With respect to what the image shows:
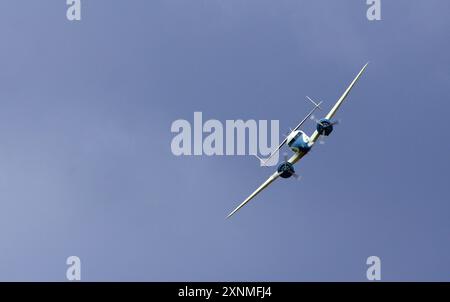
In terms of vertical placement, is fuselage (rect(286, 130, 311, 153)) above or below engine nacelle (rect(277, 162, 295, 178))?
above

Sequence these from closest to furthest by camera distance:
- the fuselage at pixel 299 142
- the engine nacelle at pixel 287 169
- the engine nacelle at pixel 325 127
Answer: the engine nacelle at pixel 325 127, the fuselage at pixel 299 142, the engine nacelle at pixel 287 169

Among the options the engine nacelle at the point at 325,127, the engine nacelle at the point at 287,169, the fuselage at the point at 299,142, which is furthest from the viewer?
the engine nacelle at the point at 287,169

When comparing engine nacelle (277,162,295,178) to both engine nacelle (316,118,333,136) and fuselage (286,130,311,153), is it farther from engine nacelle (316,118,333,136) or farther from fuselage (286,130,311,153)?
engine nacelle (316,118,333,136)

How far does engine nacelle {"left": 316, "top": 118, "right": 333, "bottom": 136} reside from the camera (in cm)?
16062

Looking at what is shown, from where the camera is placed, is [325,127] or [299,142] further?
[299,142]

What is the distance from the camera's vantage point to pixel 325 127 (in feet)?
527

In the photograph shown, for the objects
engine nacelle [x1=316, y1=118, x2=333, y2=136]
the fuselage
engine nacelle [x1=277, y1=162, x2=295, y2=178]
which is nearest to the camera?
engine nacelle [x1=316, y1=118, x2=333, y2=136]

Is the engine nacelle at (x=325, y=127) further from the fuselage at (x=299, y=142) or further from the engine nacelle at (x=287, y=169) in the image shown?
the engine nacelle at (x=287, y=169)

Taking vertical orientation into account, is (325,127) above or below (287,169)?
above

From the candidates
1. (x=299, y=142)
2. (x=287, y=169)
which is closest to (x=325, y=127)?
(x=299, y=142)

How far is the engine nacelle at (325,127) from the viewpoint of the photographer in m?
161

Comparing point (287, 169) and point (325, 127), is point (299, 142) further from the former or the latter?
point (325, 127)
